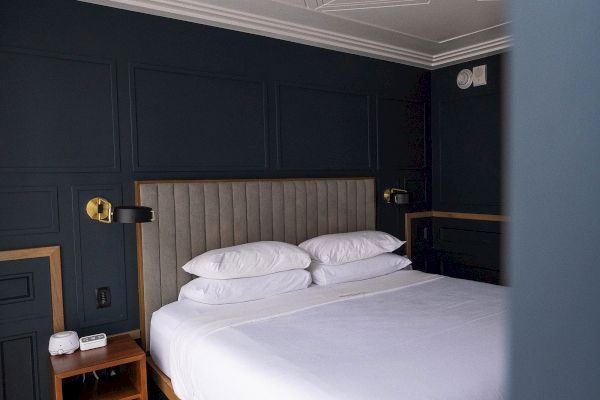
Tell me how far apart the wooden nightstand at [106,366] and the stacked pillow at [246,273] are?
1.38ft

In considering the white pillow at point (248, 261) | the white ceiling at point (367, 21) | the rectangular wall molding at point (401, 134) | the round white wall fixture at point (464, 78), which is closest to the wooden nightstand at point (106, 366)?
the white pillow at point (248, 261)

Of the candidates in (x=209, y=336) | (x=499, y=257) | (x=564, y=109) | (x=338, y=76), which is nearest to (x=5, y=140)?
(x=209, y=336)

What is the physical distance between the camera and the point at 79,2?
2430 millimetres

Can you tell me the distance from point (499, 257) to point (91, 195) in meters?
3.19

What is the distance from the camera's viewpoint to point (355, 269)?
9.74ft

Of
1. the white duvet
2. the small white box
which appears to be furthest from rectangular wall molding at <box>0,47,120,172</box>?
the white duvet

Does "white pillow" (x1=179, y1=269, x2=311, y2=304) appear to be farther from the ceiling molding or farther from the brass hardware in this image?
the ceiling molding

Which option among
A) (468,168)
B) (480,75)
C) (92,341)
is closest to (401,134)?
(468,168)

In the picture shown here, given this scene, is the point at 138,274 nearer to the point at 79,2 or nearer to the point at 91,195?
the point at 91,195

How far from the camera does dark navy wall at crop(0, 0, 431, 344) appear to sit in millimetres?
2295

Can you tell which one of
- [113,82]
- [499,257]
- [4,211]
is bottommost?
[499,257]

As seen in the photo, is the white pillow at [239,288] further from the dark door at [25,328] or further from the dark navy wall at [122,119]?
the dark door at [25,328]

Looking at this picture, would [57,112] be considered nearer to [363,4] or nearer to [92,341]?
[92,341]

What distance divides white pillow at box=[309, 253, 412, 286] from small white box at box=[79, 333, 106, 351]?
4.23 ft
